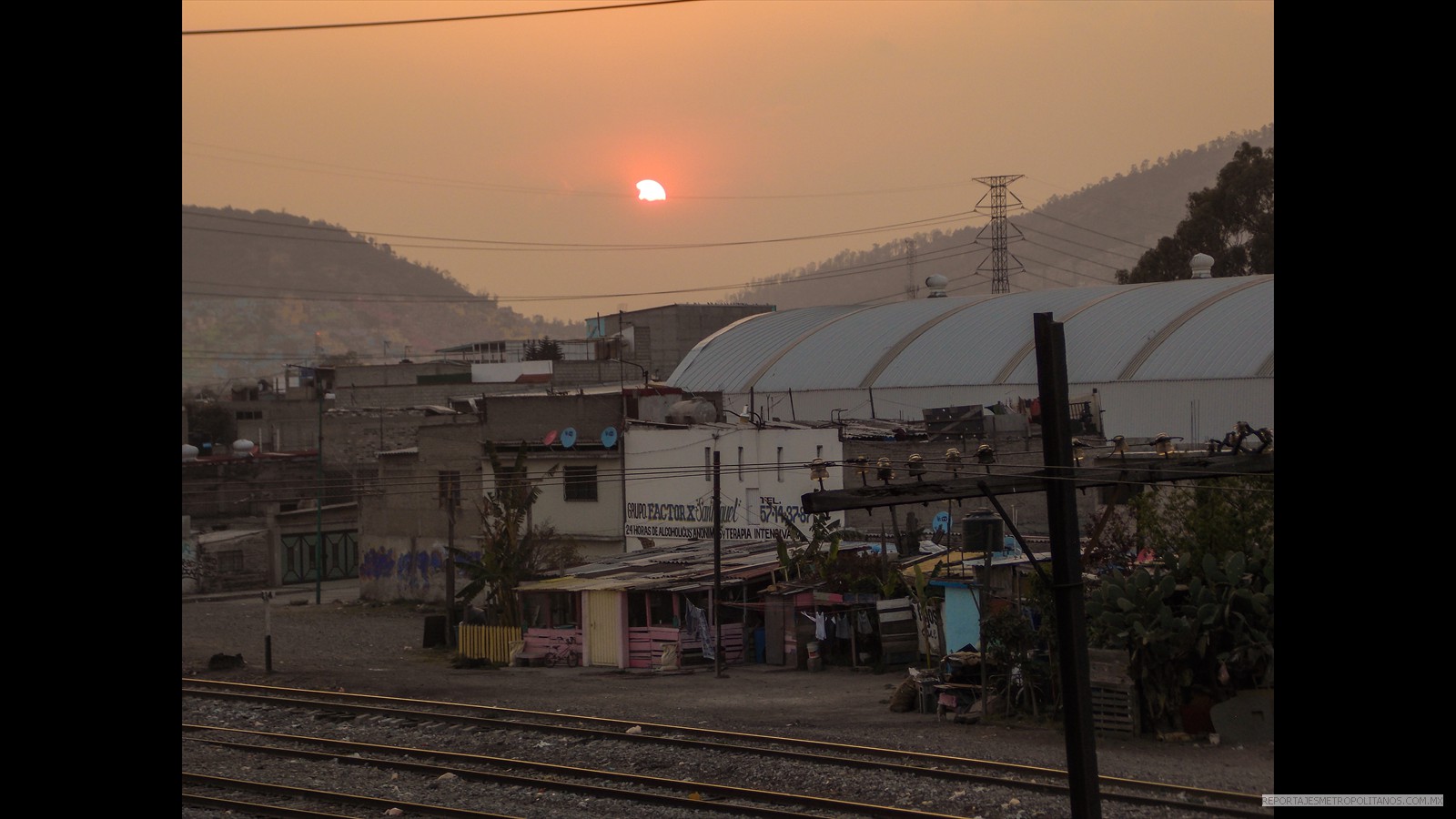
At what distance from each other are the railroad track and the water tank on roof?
617 inches

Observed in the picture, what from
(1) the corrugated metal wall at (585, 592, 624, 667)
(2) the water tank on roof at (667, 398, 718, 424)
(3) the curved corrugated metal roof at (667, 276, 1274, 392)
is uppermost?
(3) the curved corrugated metal roof at (667, 276, 1274, 392)

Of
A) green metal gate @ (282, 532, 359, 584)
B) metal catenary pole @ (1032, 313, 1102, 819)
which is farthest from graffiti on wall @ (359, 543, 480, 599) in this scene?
metal catenary pole @ (1032, 313, 1102, 819)

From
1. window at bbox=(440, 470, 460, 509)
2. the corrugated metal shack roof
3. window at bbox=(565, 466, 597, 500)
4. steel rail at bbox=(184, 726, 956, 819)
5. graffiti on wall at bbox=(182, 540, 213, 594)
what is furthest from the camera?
graffiti on wall at bbox=(182, 540, 213, 594)

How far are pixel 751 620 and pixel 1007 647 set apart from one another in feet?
30.2

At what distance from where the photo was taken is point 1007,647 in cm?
2027

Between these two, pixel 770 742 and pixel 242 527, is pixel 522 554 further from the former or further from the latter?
pixel 242 527

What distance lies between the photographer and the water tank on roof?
36438 millimetres

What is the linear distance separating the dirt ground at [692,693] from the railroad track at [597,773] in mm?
1129

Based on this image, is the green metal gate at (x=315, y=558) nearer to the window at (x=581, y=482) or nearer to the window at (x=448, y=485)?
the window at (x=448, y=485)

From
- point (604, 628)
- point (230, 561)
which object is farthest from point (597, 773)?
point (230, 561)

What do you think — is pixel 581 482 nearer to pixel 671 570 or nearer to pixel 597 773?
pixel 671 570

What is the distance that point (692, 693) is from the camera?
24109mm

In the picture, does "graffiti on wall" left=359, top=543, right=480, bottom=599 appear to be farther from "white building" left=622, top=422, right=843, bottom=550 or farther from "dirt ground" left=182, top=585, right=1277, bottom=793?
"white building" left=622, top=422, right=843, bottom=550

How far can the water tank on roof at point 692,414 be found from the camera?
120ft
